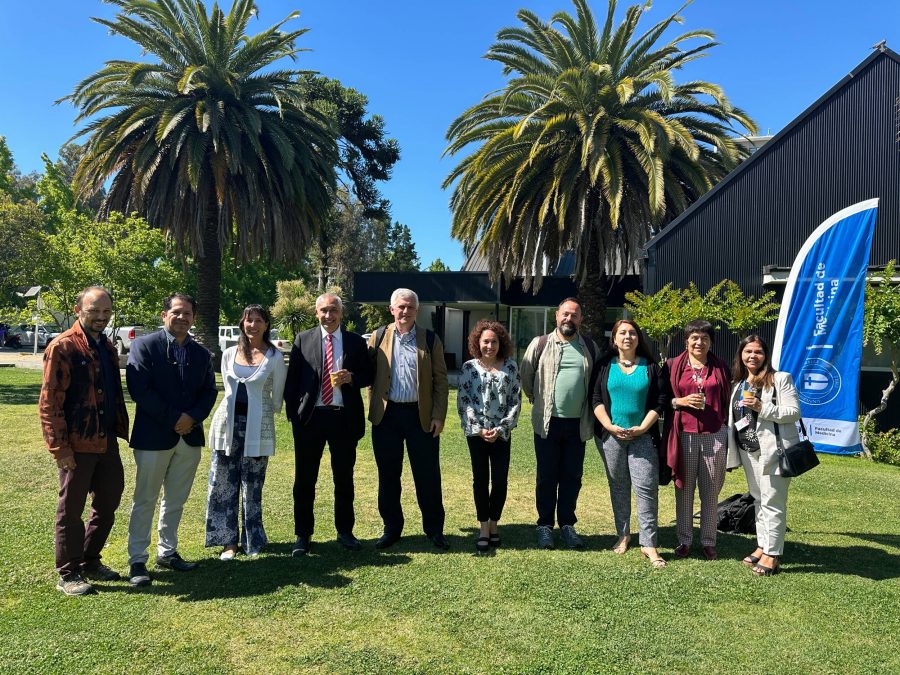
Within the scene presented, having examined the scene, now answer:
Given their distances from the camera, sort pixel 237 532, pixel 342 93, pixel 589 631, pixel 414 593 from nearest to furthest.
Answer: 1. pixel 589 631
2. pixel 414 593
3. pixel 237 532
4. pixel 342 93

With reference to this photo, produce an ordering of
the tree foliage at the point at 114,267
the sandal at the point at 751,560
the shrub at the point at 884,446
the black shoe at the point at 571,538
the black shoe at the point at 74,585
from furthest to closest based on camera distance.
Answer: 1. the tree foliage at the point at 114,267
2. the shrub at the point at 884,446
3. the black shoe at the point at 571,538
4. the sandal at the point at 751,560
5. the black shoe at the point at 74,585

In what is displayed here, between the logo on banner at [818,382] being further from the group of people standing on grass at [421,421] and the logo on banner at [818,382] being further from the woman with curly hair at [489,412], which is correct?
the woman with curly hair at [489,412]

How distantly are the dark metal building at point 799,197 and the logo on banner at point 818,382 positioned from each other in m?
6.01

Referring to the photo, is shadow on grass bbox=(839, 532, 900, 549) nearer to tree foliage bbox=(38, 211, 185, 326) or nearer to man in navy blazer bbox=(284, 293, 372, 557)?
man in navy blazer bbox=(284, 293, 372, 557)

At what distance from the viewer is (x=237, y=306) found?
36719 mm

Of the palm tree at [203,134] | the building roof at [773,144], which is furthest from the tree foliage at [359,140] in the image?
the building roof at [773,144]

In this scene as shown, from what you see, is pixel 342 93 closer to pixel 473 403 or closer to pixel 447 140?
pixel 447 140

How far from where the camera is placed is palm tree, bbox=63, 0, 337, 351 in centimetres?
1647

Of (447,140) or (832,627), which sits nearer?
(832,627)

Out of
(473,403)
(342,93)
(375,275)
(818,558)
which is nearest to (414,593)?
(473,403)

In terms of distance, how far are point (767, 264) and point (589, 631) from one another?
10.3m

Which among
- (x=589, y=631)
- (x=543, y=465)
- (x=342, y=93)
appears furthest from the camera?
(x=342, y=93)

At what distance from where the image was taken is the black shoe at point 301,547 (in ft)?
14.9

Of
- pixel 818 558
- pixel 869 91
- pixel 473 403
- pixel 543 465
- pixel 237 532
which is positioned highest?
pixel 869 91
